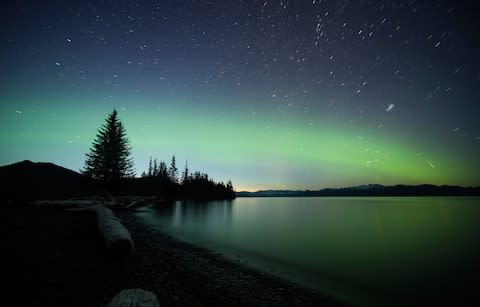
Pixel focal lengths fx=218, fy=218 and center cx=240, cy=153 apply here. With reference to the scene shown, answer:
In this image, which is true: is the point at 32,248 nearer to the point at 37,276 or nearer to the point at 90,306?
the point at 37,276

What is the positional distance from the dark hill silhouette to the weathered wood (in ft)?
81.2

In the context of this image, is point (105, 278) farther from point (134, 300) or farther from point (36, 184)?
point (36, 184)

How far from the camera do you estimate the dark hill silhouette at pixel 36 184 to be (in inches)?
833

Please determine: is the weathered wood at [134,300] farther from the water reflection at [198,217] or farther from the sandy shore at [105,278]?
the water reflection at [198,217]

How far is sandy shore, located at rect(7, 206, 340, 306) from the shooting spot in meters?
5.53

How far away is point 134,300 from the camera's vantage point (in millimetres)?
4148

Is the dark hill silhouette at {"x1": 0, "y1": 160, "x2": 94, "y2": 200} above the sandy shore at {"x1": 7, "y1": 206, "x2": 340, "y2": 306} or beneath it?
above

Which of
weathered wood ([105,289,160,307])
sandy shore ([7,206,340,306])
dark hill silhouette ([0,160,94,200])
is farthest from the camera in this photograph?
dark hill silhouette ([0,160,94,200])

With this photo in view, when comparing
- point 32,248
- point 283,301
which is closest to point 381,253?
point 283,301

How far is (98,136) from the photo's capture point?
3591 centimetres

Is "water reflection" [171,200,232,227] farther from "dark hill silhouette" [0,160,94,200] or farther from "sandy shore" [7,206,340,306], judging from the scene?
"sandy shore" [7,206,340,306]

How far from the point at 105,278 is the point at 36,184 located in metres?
42.2

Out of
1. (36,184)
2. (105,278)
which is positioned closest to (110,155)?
(36,184)

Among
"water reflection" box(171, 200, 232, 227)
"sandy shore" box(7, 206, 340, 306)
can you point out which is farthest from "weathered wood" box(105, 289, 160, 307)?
"water reflection" box(171, 200, 232, 227)
